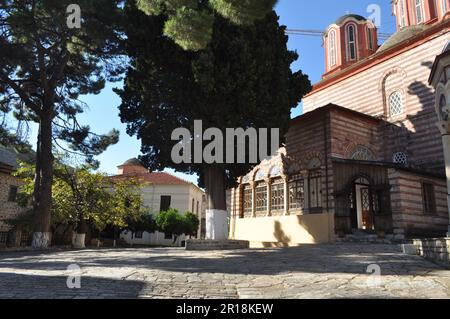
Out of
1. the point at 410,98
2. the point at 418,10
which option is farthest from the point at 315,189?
the point at 418,10

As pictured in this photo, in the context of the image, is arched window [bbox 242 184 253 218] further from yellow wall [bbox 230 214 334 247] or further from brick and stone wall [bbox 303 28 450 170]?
brick and stone wall [bbox 303 28 450 170]

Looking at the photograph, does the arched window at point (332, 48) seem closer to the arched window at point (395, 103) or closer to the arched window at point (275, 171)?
the arched window at point (395, 103)

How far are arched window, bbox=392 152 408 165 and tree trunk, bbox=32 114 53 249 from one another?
15.6 metres

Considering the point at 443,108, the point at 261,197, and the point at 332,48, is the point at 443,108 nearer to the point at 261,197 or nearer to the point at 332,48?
the point at 261,197

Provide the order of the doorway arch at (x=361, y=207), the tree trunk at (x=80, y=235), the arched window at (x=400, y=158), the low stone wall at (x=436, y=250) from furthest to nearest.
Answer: the tree trunk at (x=80, y=235) < the arched window at (x=400, y=158) < the doorway arch at (x=361, y=207) < the low stone wall at (x=436, y=250)

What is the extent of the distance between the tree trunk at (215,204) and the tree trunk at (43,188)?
7.70 metres

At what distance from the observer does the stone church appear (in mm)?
13203

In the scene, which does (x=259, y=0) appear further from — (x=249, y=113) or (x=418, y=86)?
(x=418, y=86)

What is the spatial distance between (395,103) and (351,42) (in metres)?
7.30

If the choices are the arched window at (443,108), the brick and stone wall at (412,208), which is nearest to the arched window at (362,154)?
the brick and stone wall at (412,208)

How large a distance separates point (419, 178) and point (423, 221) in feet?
5.10

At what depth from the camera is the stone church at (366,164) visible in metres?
13.2

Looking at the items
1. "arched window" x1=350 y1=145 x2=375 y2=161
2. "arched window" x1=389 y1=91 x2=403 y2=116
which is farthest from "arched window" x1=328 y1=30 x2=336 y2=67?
→ "arched window" x1=350 y1=145 x2=375 y2=161

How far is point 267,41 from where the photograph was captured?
41.8 ft
